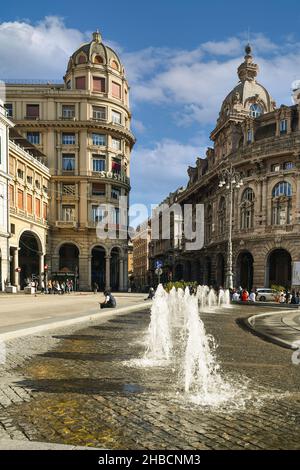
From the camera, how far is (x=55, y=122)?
184ft

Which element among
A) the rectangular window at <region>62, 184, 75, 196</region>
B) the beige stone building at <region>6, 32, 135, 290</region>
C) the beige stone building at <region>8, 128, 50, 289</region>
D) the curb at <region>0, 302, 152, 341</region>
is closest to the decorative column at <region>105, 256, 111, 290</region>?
the beige stone building at <region>6, 32, 135, 290</region>

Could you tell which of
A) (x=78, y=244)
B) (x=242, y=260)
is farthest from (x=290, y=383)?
(x=78, y=244)

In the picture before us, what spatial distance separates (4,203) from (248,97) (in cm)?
3332

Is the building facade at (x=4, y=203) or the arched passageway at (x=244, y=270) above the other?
the building facade at (x=4, y=203)

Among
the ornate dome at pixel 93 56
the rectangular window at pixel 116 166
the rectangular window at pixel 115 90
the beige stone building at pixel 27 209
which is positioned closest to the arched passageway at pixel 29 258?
the beige stone building at pixel 27 209

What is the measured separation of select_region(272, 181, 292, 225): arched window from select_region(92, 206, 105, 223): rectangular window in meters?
25.3

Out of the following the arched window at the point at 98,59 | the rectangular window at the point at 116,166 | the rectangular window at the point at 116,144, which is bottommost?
the rectangular window at the point at 116,166

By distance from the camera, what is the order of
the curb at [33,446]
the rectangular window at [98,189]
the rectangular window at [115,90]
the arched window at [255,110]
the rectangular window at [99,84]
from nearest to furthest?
the curb at [33,446] < the arched window at [255,110] < the rectangular window at [98,189] < the rectangular window at [99,84] < the rectangular window at [115,90]

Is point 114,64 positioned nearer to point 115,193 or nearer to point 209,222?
point 115,193

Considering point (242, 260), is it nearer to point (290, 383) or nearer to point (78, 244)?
point (78, 244)

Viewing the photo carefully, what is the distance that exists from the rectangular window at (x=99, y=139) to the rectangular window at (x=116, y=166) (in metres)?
3.06

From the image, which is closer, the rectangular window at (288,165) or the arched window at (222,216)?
the rectangular window at (288,165)

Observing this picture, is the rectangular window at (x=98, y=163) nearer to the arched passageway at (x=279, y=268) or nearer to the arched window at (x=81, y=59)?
the arched window at (x=81, y=59)

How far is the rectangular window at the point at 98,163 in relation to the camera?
57844mm
